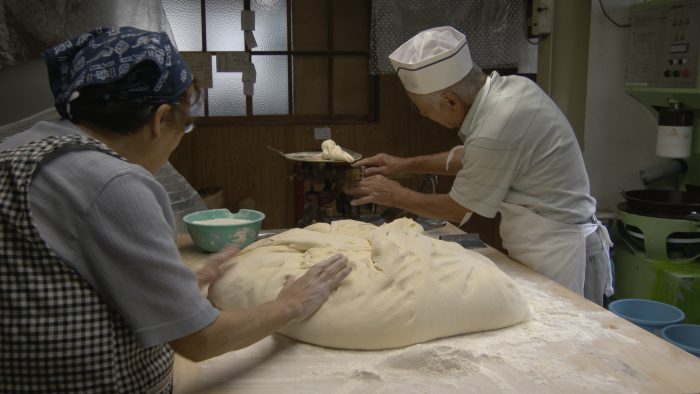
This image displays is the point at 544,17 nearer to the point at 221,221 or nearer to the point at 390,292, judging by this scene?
the point at 221,221

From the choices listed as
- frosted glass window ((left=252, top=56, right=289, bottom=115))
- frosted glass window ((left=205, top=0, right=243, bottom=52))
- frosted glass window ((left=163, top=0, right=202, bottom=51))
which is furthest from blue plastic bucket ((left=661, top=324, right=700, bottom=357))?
frosted glass window ((left=163, top=0, right=202, bottom=51))

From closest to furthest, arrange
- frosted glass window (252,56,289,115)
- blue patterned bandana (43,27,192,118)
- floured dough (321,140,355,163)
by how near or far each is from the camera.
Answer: blue patterned bandana (43,27,192,118)
floured dough (321,140,355,163)
frosted glass window (252,56,289,115)

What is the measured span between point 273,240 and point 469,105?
2.95 ft

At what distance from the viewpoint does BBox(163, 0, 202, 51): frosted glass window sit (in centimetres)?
452

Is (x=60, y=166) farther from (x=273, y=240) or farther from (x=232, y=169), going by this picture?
(x=232, y=169)

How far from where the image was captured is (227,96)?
477 cm

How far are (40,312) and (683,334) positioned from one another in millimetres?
2589

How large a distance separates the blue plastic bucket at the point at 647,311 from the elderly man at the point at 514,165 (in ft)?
2.18

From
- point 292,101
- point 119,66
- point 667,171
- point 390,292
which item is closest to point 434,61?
point 390,292

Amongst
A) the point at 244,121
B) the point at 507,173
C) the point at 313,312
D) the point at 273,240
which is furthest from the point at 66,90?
the point at 244,121

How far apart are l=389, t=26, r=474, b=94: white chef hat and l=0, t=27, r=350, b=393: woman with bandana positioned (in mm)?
1273

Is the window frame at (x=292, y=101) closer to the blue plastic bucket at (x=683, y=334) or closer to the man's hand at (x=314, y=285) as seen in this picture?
the blue plastic bucket at (x=683, y=334)

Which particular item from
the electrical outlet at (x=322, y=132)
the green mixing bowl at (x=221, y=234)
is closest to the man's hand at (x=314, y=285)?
the green mixing bowl at (x=221, y=234)

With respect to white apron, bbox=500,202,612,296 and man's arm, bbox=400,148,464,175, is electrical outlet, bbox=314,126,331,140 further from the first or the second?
white apron, bbox=500,202,612,296
